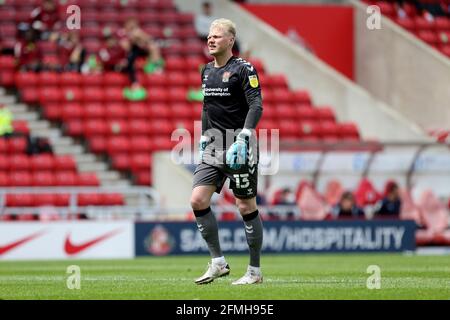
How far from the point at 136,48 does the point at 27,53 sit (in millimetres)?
2566

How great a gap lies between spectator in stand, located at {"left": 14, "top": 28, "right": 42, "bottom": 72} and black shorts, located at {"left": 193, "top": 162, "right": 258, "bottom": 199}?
56.4 feet

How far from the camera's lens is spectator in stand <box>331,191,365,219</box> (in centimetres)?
2361

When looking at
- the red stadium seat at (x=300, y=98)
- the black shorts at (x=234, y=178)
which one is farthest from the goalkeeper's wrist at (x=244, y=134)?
the red stadium seat at (x=300, y=98)

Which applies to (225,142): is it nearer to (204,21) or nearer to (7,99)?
(7,99)

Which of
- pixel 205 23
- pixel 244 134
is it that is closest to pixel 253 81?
pixel 244 134

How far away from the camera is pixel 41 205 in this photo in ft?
80.6

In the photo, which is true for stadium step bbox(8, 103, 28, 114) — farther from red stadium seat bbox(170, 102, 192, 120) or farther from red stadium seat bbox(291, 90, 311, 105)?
red stadium seat bbox(291, 90, 311, 105)

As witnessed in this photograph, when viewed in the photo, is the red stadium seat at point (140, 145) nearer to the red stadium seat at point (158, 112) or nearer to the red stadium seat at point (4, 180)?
the red stadium seat at point (158, 112)

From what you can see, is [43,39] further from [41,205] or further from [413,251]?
[413,251]

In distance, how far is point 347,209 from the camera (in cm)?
2364

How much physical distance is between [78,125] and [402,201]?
23.8 feet

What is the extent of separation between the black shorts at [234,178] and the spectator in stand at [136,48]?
17.0 metres

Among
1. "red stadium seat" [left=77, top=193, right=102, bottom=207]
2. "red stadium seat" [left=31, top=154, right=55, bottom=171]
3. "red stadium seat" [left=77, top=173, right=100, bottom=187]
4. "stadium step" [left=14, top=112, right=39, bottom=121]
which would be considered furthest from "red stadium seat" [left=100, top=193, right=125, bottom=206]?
"stadium step" [left=14, top=112, right=39, bottom=121]
